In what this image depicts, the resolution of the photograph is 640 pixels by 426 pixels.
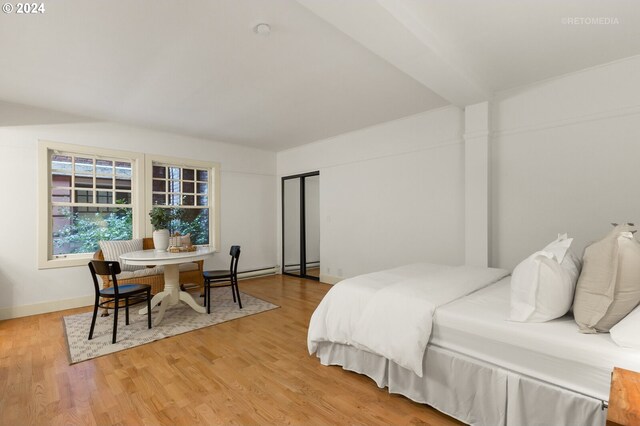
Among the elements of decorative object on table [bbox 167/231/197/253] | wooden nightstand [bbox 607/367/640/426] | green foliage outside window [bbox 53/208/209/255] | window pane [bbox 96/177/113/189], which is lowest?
wooden nightstand [bbox 607/367/640/426]

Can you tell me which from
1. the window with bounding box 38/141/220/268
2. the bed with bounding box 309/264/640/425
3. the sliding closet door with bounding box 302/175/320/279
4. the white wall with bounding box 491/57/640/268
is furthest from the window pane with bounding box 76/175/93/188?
the white wall with bounding box 491/57/640/268

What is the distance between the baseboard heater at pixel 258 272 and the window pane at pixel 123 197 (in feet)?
7.66

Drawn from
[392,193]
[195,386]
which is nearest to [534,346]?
[195,386]

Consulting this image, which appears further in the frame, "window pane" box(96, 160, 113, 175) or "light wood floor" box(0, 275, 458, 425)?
"window pane" box(96, 160, 113, 175)

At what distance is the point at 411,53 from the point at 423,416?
8.71 ft

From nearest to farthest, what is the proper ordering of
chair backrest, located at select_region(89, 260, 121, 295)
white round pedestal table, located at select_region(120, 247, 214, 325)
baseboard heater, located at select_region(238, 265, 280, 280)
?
chair backrest, located at select_region(89, 260, 121, 295) < white round pedestal table, located at select_region(120, 247, 214, 325) < baseboard heater, located at select_region(238, 265, 280, 280)

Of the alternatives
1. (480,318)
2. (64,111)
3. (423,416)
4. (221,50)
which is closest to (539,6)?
(480,318)

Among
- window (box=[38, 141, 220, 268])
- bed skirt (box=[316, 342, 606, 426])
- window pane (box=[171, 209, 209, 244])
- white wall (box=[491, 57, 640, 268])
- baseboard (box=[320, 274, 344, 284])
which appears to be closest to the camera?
bed skirt (box=[316, 342, 606, 426])

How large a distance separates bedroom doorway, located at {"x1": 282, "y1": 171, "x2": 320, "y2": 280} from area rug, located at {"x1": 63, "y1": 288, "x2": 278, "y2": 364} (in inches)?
90.3

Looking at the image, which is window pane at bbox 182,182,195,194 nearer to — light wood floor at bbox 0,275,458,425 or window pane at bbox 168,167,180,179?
window pane at bbox 168,167,180,179

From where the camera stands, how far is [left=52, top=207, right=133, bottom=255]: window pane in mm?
4285

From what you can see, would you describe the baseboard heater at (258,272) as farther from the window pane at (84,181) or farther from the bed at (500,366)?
the bed at (500,366)

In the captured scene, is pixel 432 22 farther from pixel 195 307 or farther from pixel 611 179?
pixel 195 307

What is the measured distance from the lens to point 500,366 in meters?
1.69
